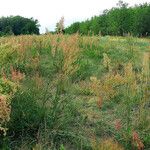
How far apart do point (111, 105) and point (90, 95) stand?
507mm

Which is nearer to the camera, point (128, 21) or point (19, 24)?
point (128, 21)

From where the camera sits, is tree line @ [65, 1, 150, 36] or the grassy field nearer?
the grassy field

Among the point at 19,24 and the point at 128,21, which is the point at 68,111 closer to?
the point at 128,21

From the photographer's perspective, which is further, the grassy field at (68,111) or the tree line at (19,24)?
the tree line at (19,24)

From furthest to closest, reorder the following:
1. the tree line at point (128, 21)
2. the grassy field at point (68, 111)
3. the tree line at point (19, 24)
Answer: the tree line at point (19, 24)
the tree line at point (128, 21)
the grassy field at point (68, 111)

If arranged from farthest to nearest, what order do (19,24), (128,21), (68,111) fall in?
1. (19,24)
2. (128,21)
3. (68,111)

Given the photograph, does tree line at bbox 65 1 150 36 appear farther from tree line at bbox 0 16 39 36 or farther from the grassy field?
the grassy field

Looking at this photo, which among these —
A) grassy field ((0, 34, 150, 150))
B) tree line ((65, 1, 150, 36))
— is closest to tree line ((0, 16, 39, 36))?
tree line ((65, 1, 150, 36))

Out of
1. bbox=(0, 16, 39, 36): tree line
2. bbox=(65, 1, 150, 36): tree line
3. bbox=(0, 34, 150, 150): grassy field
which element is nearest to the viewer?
bbox=(0, 34, 150, 150): grassy field

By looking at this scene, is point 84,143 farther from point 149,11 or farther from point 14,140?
point 149,11

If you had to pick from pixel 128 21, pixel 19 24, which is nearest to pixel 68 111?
pixel 128 21

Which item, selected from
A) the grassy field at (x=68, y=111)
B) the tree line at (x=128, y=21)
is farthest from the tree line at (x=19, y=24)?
the grassy field at (x=68, y=111)

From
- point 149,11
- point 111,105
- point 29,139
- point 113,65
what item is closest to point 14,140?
point 29,139

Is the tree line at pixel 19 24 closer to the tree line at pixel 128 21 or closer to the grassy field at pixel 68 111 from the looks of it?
the tree line at pixel 128 21
